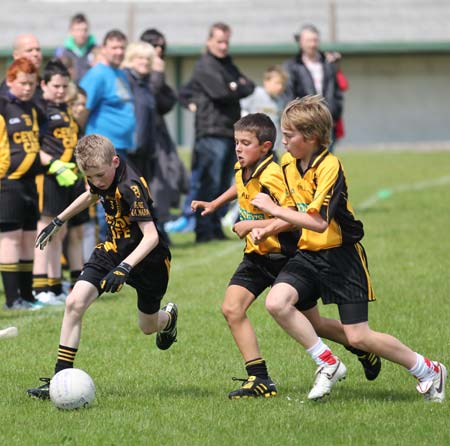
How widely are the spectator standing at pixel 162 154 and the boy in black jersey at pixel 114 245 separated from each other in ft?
21.5

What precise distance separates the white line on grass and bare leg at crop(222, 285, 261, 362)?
1111 centimetres

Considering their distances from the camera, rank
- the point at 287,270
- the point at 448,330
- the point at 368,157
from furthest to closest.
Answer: the point at 368,157
the point at 448,330
the point at 287,270

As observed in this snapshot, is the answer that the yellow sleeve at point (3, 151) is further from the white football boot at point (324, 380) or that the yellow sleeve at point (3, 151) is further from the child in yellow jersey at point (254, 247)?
the white football boot at point (324, 380)

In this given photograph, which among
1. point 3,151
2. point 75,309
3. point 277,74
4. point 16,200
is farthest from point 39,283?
point 277,74

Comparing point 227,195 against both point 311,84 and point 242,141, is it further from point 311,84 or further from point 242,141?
point 311,84

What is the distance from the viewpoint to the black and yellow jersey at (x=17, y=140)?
9.88m

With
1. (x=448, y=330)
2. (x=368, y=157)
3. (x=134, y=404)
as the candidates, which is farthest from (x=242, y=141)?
(x=368, y=157)

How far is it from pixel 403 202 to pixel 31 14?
76.9 feet

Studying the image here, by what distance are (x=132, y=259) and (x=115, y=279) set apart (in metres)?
0.22

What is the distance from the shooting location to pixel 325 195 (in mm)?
6352

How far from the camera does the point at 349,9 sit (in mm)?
38375

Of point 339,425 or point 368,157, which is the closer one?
point 339,425

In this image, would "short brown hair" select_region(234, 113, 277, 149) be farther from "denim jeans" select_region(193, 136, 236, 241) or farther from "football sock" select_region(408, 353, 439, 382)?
"denim jeans" select_region(193, 136, 236, 241)

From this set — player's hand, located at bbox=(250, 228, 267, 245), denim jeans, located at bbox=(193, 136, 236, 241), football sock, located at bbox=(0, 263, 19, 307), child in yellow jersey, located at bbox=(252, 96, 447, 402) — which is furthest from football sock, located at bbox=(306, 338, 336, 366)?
denim jeans, located at bbox=(193, 136, 236, 241)
